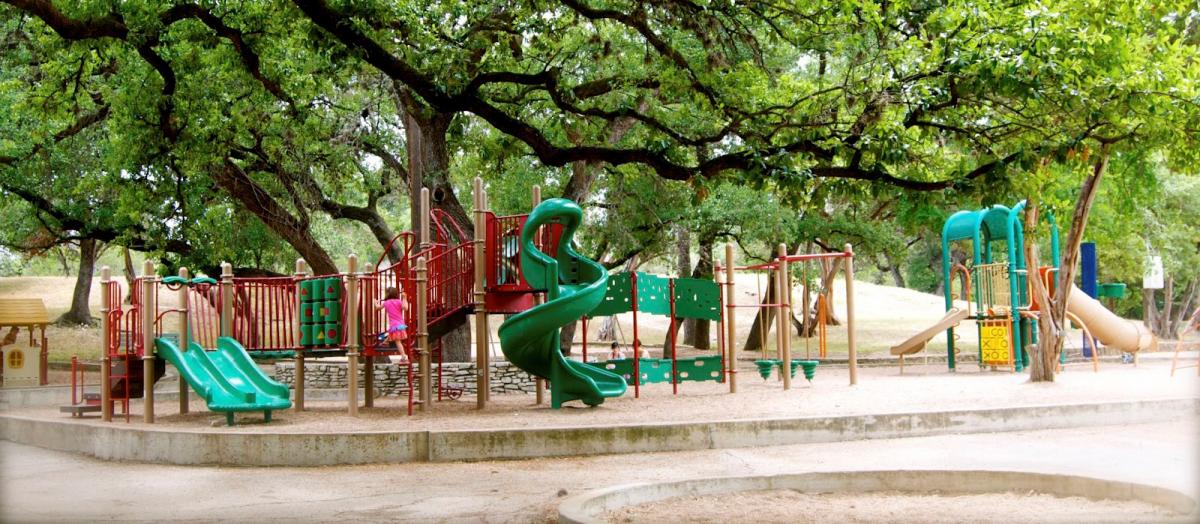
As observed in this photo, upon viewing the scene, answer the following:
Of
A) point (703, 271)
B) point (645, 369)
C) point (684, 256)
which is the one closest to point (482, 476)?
point (645, 369)

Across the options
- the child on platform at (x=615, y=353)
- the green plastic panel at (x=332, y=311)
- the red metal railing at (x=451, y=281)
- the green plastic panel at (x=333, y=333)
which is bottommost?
the child on platform at (x=615, y=353)

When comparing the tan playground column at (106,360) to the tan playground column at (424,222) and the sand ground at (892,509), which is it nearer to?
the tan playground column at (424,222)

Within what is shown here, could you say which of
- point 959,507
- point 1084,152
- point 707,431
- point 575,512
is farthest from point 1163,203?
point 575,512

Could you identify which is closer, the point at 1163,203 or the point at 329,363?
the point at 329,363

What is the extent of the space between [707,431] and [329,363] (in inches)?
479

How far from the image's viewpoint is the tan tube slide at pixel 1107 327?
2453 cm

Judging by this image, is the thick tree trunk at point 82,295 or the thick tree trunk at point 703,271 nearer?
the thick tree trunk at point 703,271

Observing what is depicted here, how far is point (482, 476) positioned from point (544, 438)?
4.46 ft

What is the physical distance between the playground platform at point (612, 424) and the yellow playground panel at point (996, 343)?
→ 3.79 m

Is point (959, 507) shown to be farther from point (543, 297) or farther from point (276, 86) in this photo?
point (276, 86)

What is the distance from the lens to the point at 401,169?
25750 mm

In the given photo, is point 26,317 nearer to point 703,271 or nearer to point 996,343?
point 703,271

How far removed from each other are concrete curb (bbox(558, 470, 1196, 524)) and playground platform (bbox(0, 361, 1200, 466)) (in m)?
3.08

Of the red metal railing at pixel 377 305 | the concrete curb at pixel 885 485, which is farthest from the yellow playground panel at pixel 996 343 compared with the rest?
the concrete curb at pixel 885 485
